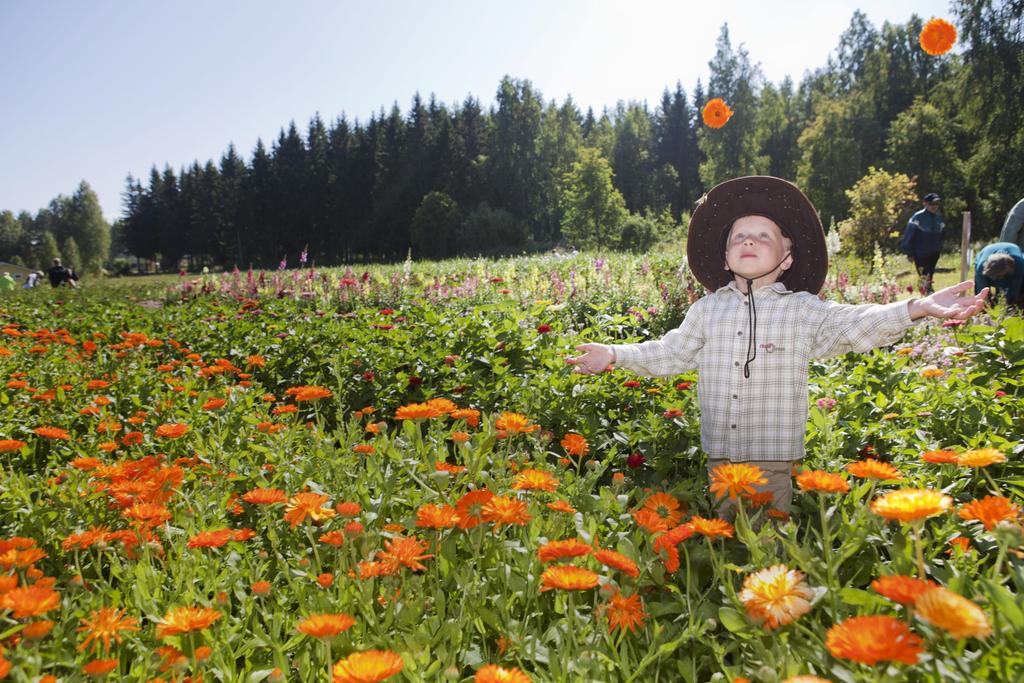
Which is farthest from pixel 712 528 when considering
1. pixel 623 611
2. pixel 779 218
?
pixel 779 218

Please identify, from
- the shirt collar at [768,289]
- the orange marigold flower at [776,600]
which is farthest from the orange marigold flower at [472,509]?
the shirt collar at [768,289]

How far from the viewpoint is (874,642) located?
0.86 m

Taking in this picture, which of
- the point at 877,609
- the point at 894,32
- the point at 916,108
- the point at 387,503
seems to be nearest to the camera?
the point at 877,609

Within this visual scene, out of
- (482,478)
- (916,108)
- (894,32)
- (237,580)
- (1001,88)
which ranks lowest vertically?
(237,580)

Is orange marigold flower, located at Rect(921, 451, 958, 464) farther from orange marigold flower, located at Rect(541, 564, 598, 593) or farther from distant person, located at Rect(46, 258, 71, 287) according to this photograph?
distant person, located at Rect(46, 258, 71, 287)

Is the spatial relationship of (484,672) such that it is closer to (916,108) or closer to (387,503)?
(387,503)

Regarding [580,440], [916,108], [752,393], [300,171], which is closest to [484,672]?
[580,440]

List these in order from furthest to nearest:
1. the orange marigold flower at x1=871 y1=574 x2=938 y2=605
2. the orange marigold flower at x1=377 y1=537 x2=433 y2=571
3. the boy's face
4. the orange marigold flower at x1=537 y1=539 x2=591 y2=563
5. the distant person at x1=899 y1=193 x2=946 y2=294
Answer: the distant person at x1=899 y1=193 x2=946 y2=294 < the boy's face < the orange marigold flower at x1=377 y1=537 x2=433 y2=571 < the orange marigold flower at x1=537 y1=539 x2=591 y2=563 < the orange marigold flower at x1=871 y1=574 x2=938 y2=605

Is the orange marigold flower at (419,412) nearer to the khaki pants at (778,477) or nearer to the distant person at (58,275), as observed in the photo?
the khaki pants at (778,477)

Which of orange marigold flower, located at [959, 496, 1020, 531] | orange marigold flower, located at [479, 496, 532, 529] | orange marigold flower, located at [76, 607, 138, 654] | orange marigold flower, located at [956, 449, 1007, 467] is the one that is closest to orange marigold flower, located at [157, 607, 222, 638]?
orange marigold flower, located at [76, 607, 138, 654]

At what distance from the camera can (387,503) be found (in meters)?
1.99

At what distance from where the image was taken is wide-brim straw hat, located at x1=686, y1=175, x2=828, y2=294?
261 centimetres

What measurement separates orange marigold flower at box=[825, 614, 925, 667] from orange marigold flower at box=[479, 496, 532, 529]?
745 mm

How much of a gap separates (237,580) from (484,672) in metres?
0.82
